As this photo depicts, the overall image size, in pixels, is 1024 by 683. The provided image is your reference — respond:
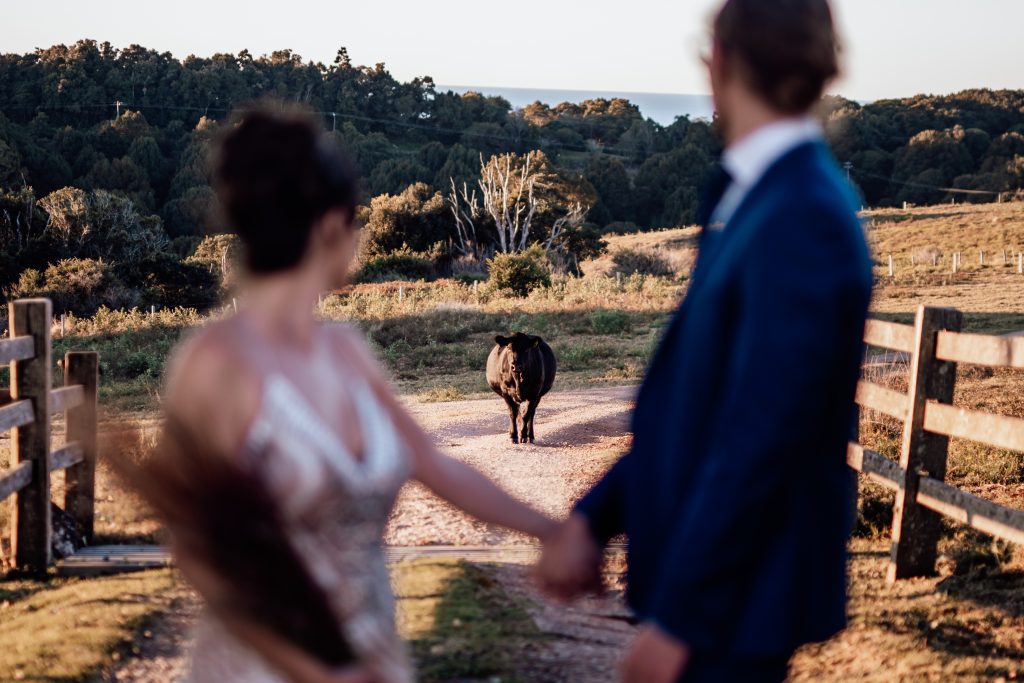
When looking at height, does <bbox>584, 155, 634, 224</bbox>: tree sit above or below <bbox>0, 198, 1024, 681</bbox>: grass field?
above

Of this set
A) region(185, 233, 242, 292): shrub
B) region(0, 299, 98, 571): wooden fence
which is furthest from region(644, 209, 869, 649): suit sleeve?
region(185, 233, 242, 292): shrub

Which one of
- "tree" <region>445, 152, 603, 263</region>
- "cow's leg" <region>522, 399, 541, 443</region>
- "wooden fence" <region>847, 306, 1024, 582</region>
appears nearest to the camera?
"wooden fence" <region>847, 306, 1024, 582</region>

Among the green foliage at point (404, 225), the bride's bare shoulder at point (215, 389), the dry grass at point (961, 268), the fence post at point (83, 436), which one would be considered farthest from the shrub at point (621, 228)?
the bride's bare shoulder at point (215, 389)

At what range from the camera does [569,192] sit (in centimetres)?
5516

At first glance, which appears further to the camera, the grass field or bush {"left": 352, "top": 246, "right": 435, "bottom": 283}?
bush {"left": 352, "top": 246, "right": 435, "bottom": 283}

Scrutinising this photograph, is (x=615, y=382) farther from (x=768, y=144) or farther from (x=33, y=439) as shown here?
(x=768, y=144)

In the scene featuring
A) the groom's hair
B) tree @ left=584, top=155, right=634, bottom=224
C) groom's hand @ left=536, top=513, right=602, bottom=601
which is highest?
tree @ left=584, top=155, right=634, bottom=224

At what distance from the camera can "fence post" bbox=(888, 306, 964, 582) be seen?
6.30 metres

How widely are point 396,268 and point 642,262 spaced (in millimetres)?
10586

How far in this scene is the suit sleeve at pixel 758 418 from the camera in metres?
1.68

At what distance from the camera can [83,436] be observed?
734cm

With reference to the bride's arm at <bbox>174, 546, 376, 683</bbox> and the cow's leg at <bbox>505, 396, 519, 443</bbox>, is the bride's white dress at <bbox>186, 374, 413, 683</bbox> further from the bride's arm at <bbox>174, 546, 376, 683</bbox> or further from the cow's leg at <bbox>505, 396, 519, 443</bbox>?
the cow's leg at <bbox>505, 396, 519, 443</bbox>

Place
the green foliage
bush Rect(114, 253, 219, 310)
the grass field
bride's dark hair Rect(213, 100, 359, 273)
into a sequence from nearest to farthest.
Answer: bride's dark hair Rect(213, 100, 359, 273), the grass field, bush Rect(114, 253, 219, 310), the green foliage

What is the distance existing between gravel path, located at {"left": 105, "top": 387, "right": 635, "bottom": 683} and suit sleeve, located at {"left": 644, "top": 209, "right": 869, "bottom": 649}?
2.82 m
